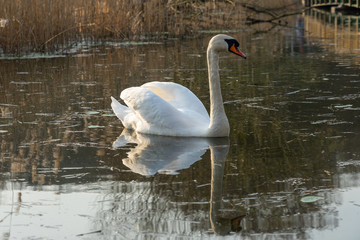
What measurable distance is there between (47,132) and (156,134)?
1.22m

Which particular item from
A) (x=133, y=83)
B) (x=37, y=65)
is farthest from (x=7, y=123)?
(x=37, y=65)

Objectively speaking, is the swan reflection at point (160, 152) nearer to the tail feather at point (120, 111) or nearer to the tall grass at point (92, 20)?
the tail feather at point (120, 111)

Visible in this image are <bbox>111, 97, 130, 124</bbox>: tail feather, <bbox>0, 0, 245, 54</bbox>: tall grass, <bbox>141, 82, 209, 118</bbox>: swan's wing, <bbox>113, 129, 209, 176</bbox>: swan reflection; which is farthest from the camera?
<bbox>0, 0, 245, 54</bbox>: tall grass

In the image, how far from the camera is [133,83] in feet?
36.0

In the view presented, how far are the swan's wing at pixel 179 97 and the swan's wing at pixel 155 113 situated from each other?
12.6 inches

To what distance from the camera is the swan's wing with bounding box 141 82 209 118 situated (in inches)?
293

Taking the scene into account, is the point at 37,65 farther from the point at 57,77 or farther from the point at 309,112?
the point at 309,112

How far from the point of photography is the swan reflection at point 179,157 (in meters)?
4.44

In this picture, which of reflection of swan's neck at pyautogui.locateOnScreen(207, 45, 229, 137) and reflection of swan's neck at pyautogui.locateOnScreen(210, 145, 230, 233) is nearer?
reflection of swan's neck at pyautogui.locateOnScreen(210, 145, 230, 233)

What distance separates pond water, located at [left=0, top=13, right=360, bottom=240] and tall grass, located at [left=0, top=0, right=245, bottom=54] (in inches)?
120

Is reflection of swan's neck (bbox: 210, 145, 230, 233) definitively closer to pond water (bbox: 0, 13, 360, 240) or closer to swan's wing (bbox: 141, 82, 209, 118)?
pond water (bbox: 0, 13, 360, 240)

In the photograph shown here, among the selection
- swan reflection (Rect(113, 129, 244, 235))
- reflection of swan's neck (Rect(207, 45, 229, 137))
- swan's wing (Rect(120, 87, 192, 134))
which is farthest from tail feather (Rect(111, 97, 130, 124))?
reflection of swan's neck (Rect(207, 45, 229, 137))

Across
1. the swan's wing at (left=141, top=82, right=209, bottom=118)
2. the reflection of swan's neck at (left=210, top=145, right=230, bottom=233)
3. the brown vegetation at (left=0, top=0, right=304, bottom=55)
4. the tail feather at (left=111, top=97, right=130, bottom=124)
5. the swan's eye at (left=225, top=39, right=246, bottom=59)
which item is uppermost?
the brown vegetation at (left=0, top=0, right=304, bottom=55)

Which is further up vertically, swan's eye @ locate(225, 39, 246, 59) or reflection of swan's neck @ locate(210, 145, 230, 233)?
swan's eye @ locate(225, 39, 246, 59)
